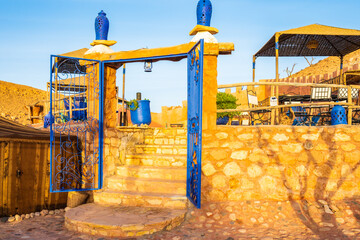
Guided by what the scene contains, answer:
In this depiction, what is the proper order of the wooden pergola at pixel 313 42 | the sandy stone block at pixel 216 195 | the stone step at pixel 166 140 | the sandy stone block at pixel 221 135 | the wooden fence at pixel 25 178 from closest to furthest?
the sandy stone block at pixel 216 195 → the sandy stone block at pixel 221 135 → the wooden fence at pixel 25 178 → the stone step at pixel 166 140 → the wooden pergola at pixel 313 42

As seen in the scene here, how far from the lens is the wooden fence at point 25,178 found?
498 cm

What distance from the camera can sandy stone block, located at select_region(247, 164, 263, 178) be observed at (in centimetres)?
454

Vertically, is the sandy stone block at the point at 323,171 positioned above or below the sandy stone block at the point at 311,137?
below

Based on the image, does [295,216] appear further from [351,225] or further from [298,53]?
[298,53]

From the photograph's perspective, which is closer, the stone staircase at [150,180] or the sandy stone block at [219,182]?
the sandy stone block at [219,182]

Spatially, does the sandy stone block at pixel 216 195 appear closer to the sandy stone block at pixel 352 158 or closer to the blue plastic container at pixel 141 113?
the sandy stone block at pixel 352 158

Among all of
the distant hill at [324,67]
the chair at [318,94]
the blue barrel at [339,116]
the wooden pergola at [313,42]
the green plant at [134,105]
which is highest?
the distant hill at [324,67]

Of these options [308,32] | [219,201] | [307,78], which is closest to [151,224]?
[219,201]

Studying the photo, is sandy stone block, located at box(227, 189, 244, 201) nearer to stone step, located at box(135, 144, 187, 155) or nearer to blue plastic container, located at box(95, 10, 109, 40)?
stone step, located at box(135, 144, 187, 155)

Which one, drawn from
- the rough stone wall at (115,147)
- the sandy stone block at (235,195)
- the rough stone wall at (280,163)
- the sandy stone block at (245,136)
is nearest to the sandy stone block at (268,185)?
the rough stone wall at (280,163)

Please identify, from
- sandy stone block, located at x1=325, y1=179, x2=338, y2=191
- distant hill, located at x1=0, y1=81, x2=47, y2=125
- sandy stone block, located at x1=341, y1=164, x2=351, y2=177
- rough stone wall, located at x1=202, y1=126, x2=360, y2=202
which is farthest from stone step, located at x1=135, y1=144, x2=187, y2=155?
distant hill, located at x1=0, y1=81, x2=47, y2=125

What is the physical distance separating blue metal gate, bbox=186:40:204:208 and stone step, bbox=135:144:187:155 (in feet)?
3.87

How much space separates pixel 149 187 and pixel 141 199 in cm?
28

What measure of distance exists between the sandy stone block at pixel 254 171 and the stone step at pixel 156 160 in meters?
1.32
